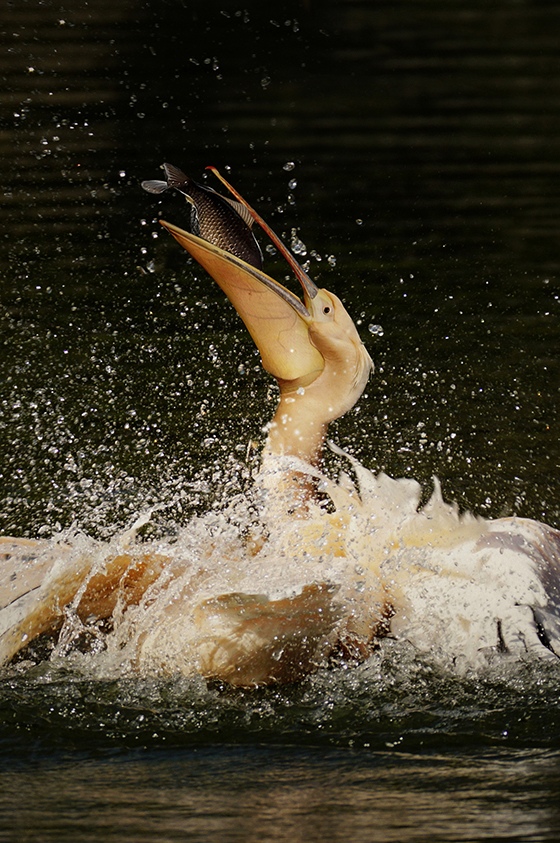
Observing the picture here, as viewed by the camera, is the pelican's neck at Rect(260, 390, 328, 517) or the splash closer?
the splash

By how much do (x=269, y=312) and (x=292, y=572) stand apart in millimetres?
792

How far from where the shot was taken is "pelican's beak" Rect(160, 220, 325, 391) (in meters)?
3.47

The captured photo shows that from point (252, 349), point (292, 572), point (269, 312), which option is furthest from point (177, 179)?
point (252, 349)

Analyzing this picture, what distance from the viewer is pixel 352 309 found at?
605 centimetres

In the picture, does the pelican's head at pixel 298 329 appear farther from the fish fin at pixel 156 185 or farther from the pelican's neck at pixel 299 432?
the fish fin at pixel 156 185

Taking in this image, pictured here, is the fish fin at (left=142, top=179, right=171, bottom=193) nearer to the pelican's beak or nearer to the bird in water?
the bird in water

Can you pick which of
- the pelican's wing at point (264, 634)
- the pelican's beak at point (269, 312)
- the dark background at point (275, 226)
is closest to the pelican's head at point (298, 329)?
the pelican's beak at point (269, 312)

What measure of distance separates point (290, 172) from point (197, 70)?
2.46 meters

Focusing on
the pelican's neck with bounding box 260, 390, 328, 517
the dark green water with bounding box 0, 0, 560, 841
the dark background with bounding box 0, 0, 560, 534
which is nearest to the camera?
the dark green water with bounding box 0, 0, 560, 841

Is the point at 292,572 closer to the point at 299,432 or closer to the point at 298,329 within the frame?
the point at 299,432

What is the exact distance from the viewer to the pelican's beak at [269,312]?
347 centimetres

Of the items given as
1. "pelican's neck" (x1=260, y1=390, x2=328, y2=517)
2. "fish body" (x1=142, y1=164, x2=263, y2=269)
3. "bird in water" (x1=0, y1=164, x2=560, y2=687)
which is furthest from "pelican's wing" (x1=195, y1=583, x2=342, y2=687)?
"fish body" (x1=142, y1=164, x2=263, y2=269)

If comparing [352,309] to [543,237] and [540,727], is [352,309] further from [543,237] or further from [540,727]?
[540,727]

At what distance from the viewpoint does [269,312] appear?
138 inches
